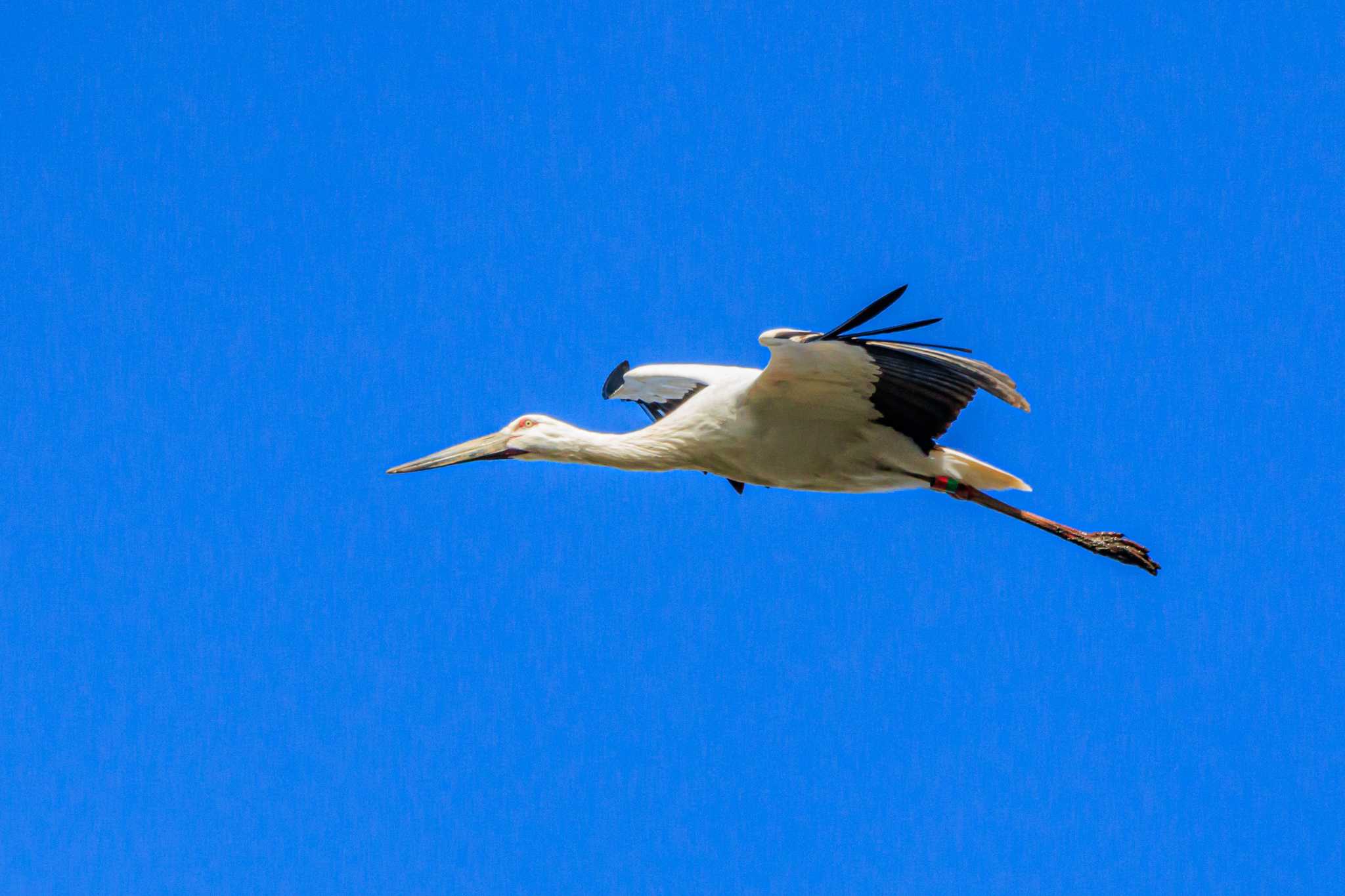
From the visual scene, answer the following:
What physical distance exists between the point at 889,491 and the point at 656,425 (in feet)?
5.01

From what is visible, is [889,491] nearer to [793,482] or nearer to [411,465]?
[793,482]

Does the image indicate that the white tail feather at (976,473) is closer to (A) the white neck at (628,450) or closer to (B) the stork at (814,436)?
(B) the stork at (814,436)

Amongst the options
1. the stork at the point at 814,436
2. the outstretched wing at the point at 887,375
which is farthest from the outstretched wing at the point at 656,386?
the outstretched wing at the point at 887,375

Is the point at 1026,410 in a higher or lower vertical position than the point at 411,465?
lower

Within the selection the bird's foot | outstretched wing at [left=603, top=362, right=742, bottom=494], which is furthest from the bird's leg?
outstretched wing at [left=603, top=362, right=742, bottom=494]

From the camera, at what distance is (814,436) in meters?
9.62

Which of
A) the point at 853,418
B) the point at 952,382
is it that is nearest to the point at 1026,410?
the point at 952,382

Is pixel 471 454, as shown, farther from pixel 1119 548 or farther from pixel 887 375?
pixel 1119 548

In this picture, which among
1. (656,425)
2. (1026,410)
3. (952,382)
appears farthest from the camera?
(656,425)

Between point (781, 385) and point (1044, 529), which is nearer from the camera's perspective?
point (781, 385)

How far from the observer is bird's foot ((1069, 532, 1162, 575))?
10320 mm

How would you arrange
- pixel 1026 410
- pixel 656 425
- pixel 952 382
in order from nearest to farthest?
pixel 1026 410
pixel 952 382
pixel 656 425

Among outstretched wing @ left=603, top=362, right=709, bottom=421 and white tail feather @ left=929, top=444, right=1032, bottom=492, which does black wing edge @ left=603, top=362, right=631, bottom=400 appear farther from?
white tail feather @ left=929, top=444, right=1032, bottom=492

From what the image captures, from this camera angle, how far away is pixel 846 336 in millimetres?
8570
